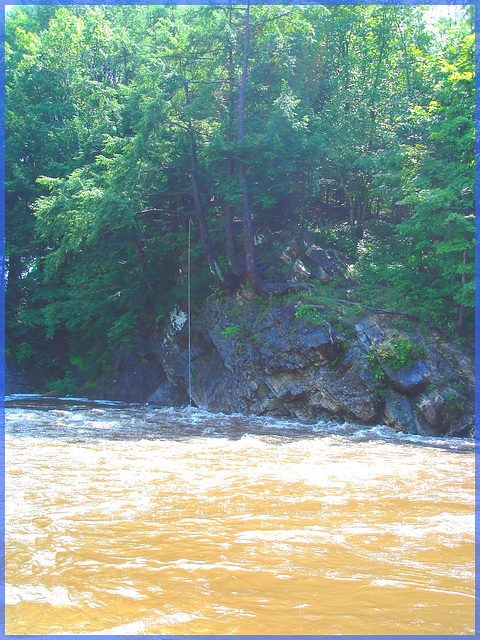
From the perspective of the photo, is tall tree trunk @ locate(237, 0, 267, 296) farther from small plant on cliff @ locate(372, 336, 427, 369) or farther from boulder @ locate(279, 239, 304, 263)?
small plant on cliff @ locate(372, 336, 427, 369)

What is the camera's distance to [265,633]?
3414 mm

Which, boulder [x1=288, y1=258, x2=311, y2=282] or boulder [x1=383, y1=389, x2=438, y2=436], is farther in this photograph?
boulder [x1=288, y1=258, x2=311, y2=282]

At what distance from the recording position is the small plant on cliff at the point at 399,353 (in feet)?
43.5

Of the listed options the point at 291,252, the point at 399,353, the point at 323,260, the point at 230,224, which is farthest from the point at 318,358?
the point at 230,224

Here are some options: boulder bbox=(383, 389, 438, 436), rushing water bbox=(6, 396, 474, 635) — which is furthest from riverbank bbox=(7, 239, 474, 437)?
rushing water bbox=(6, 396, 474, 635)

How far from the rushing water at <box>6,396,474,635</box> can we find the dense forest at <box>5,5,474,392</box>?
8003mm

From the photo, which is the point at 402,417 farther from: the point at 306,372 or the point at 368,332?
the point at 306,372

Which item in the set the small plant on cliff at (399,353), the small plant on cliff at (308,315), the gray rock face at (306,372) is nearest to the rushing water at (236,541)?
the gray rock face at (306,372)

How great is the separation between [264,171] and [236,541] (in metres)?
14.2

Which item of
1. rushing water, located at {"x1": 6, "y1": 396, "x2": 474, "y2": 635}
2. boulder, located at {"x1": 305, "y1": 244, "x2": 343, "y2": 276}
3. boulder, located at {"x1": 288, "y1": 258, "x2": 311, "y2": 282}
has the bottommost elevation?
→ rushing water, located at {"x1": 6, "y1": 396, "x2": 474, "y2": 635}

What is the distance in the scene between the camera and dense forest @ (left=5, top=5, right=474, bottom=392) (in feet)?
47.6

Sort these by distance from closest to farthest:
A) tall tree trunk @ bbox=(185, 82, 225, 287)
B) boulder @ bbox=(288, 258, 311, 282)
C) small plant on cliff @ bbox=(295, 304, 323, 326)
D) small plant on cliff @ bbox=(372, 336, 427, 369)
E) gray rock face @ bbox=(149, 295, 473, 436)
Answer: gray rock face @ bbox=(149, 295, 473, 436)
small plant on cliff @ bbox=(372, 336, 427, 369)
small plant on cliff @ bbox=(295, 304, 323, 326)
boulder @ bbox=(288, 258, 311, 282)
tall tree trunk @ bbox=(185, 82, 225, 287)

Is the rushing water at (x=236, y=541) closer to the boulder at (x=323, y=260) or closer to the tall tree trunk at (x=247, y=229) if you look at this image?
the tall tree trunk at (x=247, y=229)

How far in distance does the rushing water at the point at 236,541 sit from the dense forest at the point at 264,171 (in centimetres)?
800
